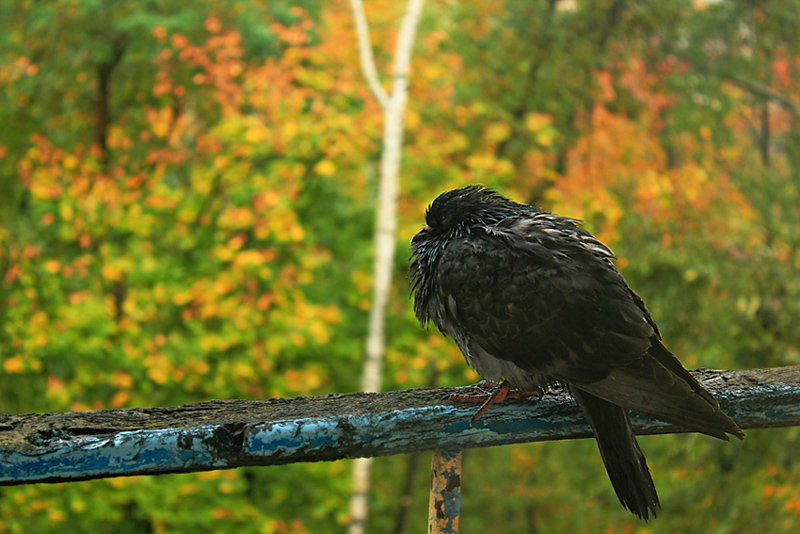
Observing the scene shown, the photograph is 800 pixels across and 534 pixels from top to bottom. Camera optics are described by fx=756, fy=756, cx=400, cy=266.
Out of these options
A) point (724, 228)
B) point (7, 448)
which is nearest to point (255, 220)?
point (724, 228)

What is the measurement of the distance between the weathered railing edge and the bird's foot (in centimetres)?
2

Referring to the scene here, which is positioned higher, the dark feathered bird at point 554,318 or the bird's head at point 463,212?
the bird's head at point 463,212

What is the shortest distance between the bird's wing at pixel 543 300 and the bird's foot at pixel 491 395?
8 cm

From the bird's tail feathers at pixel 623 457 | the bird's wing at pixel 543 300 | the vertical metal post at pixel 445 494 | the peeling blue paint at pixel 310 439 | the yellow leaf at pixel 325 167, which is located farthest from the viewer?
the yellow leaf at pixel 325 167

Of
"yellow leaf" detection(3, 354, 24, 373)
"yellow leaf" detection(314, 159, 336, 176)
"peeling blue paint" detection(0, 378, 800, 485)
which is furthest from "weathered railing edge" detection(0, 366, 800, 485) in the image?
"yellow leaf" detection(3, 354, 24, 373)

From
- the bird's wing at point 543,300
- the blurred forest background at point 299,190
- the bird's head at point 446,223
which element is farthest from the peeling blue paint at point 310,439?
the blurred forest background at point 299,190

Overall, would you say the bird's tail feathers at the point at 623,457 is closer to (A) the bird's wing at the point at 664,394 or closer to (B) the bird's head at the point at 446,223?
(A) the bird's wing at the point at 664,394

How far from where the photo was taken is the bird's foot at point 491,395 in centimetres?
155

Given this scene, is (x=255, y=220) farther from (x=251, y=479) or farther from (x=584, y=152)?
(x=584, y=152)

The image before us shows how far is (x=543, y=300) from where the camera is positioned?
87.4 inches

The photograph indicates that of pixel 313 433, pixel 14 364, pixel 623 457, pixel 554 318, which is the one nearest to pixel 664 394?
pixel 623 457

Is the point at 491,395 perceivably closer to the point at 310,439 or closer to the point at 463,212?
the point at 310,439

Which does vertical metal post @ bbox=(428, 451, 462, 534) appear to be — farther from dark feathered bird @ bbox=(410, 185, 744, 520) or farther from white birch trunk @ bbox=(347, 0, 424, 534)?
white birch trunk @ bbox=(347, 0, 424, 534)

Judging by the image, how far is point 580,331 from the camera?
216 cm
